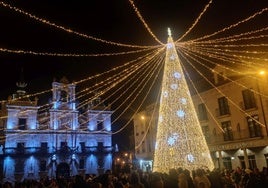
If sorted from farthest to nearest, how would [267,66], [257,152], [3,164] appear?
[3,164], [257,152], [267,66]

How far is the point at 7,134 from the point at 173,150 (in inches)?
1045

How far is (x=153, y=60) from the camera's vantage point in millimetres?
14617

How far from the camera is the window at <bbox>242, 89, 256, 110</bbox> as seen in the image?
80.1ft

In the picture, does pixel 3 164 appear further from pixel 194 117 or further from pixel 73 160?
pixel 194 117

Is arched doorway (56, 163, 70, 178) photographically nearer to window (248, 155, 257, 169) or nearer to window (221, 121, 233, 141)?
window (221, 121, 233, 141)

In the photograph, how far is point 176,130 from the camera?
45.1 ft

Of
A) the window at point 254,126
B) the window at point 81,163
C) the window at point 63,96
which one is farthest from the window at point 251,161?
the window at point 63,96

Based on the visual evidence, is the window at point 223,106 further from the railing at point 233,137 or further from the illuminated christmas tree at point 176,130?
the illuminated christmas tree at point 176,130

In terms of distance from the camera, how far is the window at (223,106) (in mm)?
27178

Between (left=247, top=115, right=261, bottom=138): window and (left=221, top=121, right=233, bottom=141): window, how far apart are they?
6.95 ft

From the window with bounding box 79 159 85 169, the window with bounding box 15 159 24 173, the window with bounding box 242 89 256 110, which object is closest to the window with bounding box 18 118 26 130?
the window with bounding box 15 159 24 173

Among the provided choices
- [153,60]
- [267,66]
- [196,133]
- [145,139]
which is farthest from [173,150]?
[145,139]

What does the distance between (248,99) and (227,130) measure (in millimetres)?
3692

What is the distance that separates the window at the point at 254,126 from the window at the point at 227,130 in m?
2.12
